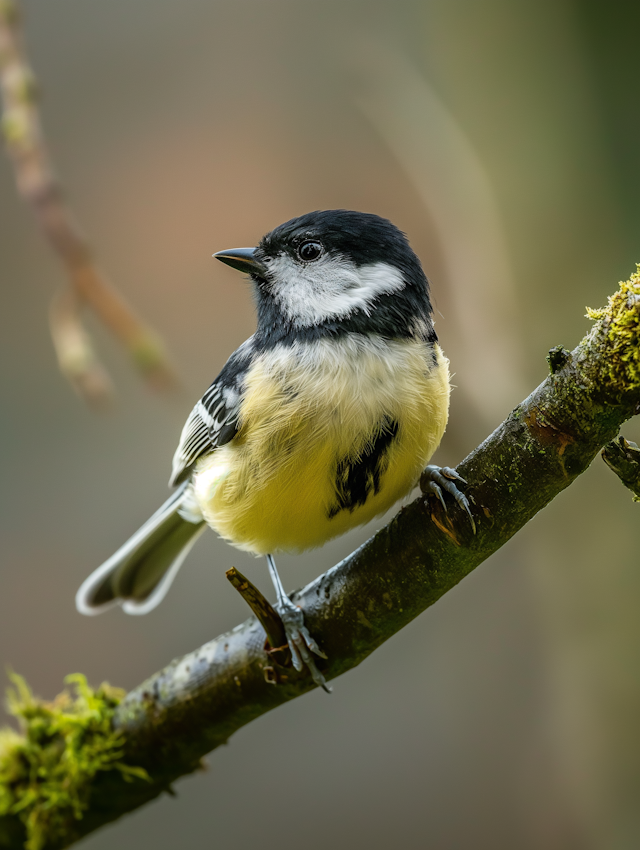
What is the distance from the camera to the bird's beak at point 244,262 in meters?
1.82

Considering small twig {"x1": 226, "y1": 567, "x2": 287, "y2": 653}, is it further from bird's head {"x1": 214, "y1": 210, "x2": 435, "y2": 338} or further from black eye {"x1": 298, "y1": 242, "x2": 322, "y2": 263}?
black eye {"x1": 298, "y1": 242, "x2": 322, "y2": 263}

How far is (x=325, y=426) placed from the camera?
147cm

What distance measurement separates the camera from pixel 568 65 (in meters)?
2.93

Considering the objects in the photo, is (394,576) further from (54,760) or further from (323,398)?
(54,760)

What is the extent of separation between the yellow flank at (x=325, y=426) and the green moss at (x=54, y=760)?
75cm

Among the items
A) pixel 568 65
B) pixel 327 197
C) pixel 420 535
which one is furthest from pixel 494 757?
pixel 568 65

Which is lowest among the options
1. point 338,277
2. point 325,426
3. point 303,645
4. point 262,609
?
point 303,645

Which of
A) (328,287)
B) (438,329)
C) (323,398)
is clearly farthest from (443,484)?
(438,329)

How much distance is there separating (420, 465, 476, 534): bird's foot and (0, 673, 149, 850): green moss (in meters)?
1.11

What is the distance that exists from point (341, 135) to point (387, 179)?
47 cm

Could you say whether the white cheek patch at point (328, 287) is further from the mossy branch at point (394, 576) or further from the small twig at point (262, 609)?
the small twig at point (262, 609)

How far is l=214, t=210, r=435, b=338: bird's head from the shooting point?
1596 mm

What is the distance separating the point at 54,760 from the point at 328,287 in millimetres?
1462

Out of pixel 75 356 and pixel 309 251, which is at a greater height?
pixel 75 356
